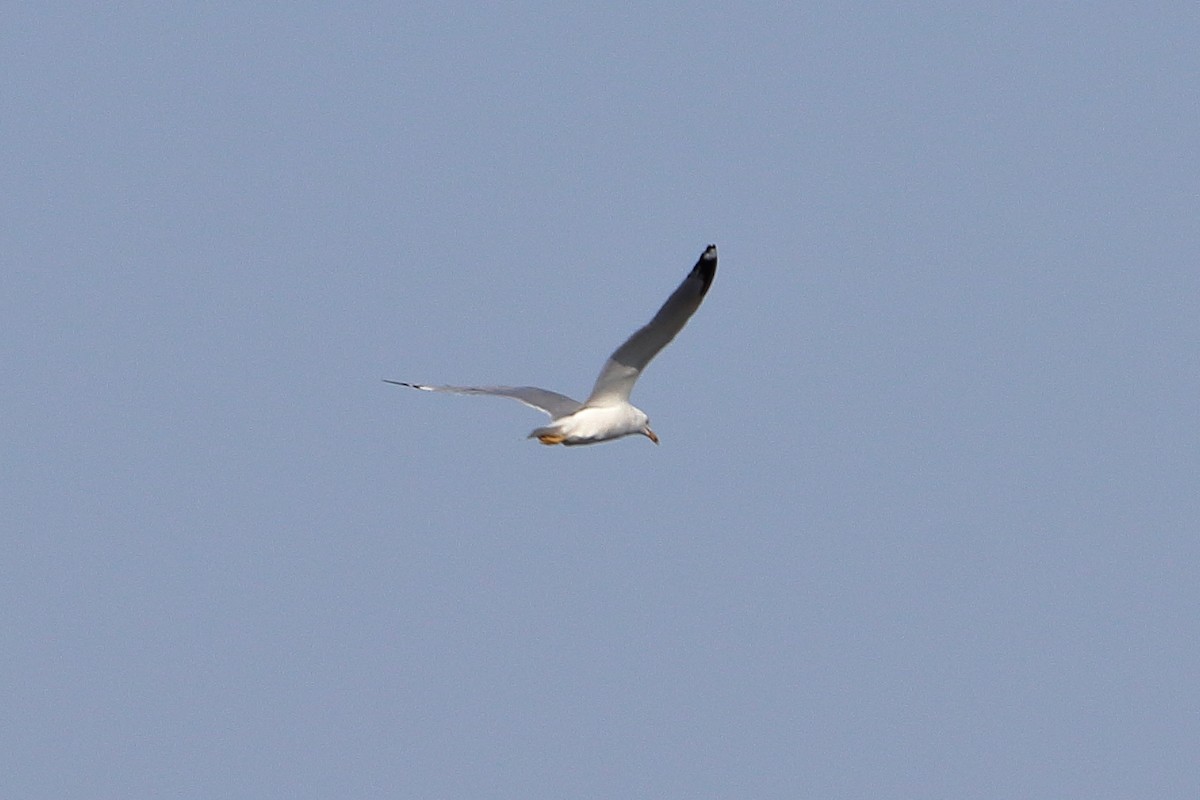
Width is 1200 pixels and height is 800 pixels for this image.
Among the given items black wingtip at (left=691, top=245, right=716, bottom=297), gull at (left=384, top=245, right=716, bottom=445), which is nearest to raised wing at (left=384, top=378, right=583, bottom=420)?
gull at (left=384, top=245, right=716, bottom=445)

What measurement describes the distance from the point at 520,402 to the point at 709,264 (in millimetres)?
3129

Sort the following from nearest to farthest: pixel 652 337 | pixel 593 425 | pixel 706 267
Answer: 1. pixel 706 267
2. pixel 652 337
3. pixel 593 425

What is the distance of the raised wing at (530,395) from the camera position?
2441 centimetres

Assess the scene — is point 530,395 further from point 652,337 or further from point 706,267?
point 706,267

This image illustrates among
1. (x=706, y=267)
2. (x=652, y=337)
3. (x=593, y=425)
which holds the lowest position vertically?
(x=593, y=425)

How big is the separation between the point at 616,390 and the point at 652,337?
1222 mm

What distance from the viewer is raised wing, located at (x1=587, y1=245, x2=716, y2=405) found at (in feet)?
75.3

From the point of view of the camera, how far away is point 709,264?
22906 millimetres

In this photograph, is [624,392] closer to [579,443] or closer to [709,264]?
[579,443]

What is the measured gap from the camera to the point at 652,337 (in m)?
23.5

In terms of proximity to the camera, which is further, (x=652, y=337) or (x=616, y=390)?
(x=616, y=390)

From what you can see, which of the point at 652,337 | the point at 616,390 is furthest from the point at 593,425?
the point at 652,337

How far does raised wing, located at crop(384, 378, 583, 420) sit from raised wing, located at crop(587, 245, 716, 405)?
0.33 meters

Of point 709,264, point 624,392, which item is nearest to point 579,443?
point 624,392
